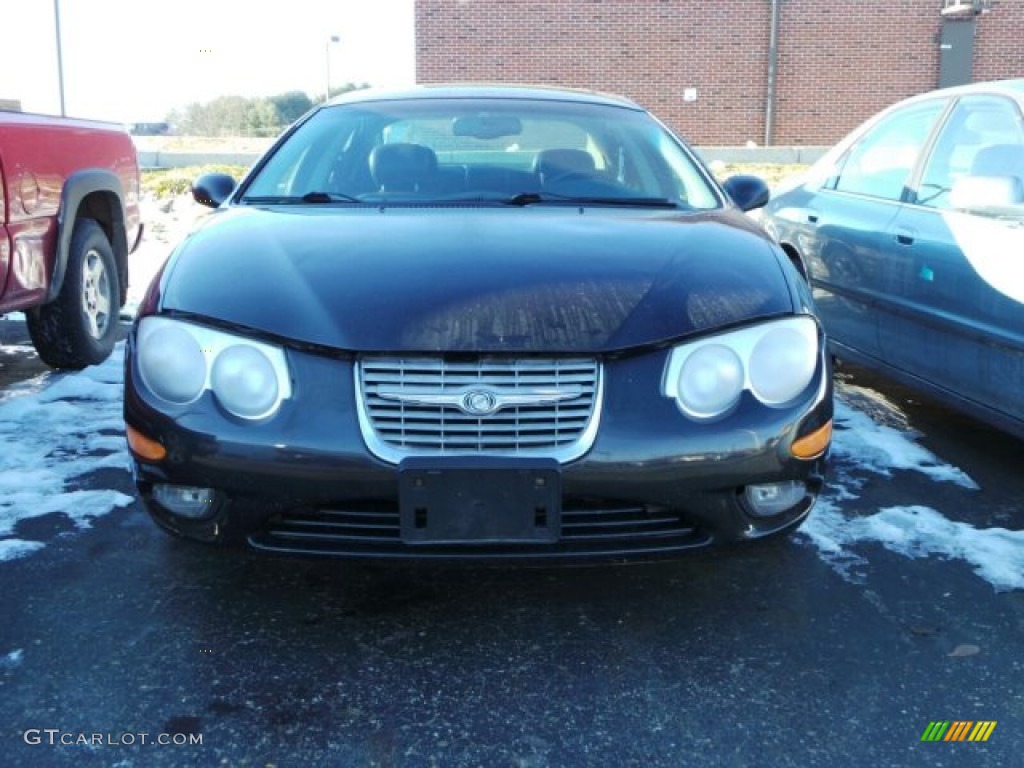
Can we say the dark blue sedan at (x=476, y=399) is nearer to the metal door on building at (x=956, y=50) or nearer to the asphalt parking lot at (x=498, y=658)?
the asphalt parking lot at (x=498, y=658)

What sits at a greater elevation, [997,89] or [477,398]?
[997,89]

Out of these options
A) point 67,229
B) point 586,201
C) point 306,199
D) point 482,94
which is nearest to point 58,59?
point 67,229

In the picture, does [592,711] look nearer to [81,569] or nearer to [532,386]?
[532,386]

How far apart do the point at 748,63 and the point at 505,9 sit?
4908 millimetres

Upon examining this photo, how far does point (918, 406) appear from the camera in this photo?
4.86 metres

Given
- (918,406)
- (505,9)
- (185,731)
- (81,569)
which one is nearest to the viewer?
(185,731)

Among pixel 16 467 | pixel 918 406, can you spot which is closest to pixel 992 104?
pixel 918 406

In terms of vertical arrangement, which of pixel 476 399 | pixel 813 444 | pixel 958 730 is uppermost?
pixel 476 399

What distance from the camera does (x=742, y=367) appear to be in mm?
2455

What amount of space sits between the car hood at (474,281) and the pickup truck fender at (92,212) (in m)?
2.11

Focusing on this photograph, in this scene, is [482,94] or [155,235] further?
[155,235]

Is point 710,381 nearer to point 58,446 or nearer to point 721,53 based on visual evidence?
point 58,446

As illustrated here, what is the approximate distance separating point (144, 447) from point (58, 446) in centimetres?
178

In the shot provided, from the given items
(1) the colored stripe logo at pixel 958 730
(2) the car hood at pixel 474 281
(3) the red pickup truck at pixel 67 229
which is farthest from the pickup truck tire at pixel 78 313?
(1) the colored stripe logo at pixel 958 730
